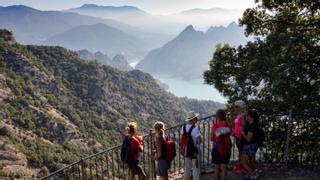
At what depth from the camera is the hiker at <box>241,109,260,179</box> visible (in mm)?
7707

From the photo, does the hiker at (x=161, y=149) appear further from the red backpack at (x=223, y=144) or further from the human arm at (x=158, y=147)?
the red backpack at (x=223, y=144)

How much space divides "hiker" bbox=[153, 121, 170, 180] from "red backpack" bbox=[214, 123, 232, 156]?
113 cm

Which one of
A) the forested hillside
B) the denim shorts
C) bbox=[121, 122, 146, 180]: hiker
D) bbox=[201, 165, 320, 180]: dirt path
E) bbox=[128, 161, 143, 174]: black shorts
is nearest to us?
the denim shorts

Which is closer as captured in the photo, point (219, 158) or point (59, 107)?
point (219, 158)

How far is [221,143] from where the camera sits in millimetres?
7828

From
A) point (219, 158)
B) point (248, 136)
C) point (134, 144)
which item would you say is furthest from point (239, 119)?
point (134, 144)

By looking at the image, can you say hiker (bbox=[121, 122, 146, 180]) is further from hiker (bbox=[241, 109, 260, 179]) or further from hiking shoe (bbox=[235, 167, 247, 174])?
hiking shoe (bbox=[235, 167, 247, 174])

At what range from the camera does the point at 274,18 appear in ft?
33.7

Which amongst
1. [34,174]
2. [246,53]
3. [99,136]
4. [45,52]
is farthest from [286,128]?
[45,52]

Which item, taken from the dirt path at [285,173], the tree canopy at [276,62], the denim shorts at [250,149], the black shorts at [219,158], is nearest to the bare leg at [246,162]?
the denim shorts at [250,149]

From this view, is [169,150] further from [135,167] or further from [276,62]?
[276,62]

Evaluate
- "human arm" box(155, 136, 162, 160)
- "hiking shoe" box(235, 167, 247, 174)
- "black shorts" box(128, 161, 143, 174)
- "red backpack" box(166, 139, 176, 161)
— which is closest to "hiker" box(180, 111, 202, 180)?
"red backpack" box(166, 139, 176, 161)

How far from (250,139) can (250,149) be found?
1.08 feet

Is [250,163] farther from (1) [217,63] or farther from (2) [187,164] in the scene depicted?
(1) [217,63]
